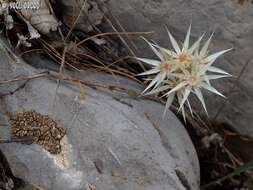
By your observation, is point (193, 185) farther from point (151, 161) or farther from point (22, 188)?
point (22, 188)

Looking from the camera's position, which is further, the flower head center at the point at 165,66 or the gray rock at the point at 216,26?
the gray rock at the point at 216,26

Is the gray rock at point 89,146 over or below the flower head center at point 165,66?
below

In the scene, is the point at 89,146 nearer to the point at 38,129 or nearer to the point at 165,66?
the point at 38,129

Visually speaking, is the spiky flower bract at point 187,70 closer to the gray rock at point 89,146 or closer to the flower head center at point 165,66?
the flower head center at point 165,66

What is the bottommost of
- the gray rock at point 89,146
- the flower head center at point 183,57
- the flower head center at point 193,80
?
the gray rock at point 89,146

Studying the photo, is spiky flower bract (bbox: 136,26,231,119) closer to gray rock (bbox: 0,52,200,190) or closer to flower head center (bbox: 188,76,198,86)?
flower head center (bbox: 188,76,198,86)

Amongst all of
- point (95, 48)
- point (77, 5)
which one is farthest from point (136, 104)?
point (77, 5)

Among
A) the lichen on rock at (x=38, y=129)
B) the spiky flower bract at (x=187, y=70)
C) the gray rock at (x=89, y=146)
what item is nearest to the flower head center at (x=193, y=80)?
the spiky flower bract at (x=187, y=70)
